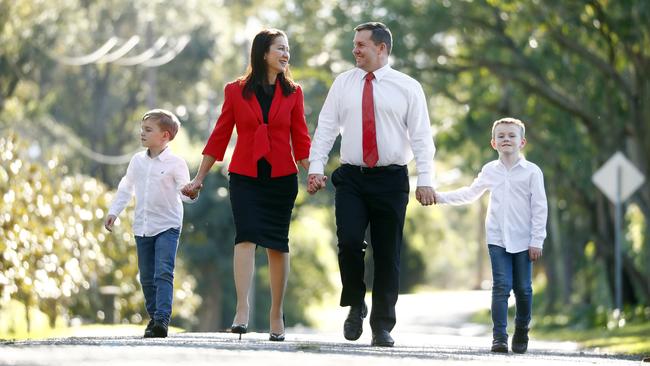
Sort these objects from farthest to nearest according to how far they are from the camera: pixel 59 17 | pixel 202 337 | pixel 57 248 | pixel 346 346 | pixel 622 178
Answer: pixel 59 17 → pixel 622 178 → pixel 57 248 → pixel 202 337 → pixel 346 346

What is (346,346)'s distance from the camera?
10.4 metres

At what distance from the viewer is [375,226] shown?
1090 cm

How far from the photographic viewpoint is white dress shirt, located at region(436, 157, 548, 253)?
37.3 feet

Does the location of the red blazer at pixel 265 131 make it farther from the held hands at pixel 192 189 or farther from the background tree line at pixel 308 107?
the background tree line at pixel 308 107

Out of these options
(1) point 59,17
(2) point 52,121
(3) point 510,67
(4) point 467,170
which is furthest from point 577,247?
(2) point 52,121

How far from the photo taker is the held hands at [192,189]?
11.0 m

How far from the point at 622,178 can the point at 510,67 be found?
569cm

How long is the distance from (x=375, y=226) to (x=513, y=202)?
3.80ft

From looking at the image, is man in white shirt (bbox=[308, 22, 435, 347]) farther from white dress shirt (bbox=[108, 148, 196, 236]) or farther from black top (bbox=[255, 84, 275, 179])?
white dress shirt (bbox=[108, 148, 196, 236])

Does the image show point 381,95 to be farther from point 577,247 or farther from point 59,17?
point 59,17

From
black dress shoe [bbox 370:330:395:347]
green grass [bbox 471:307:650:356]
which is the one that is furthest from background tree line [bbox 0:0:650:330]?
black dress shoe [bbox 370:330:395:347]

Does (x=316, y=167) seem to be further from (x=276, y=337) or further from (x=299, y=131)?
(x=276, y=337)

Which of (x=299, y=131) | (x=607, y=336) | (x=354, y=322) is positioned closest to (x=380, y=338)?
(x=354, y=322)

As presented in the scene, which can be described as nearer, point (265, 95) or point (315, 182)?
point (315, 182)
